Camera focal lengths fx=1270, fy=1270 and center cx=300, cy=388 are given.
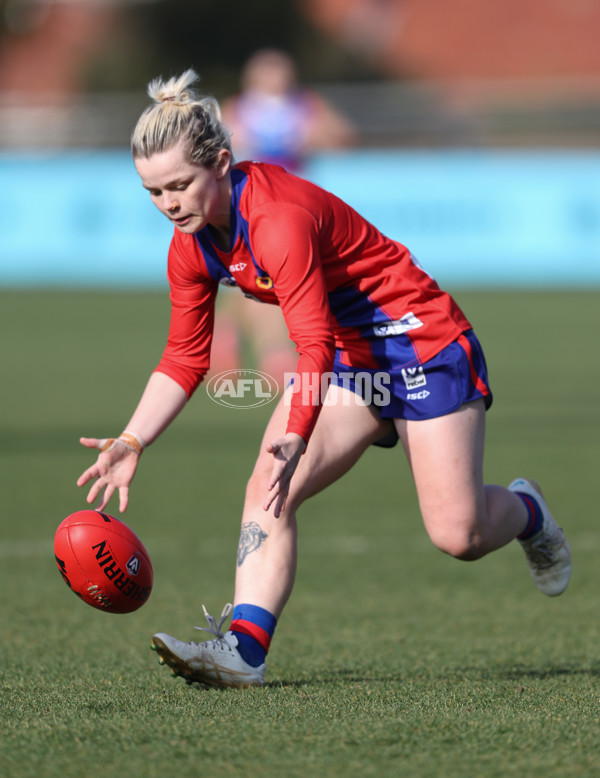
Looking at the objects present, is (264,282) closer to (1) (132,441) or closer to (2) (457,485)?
(1) (132,441)

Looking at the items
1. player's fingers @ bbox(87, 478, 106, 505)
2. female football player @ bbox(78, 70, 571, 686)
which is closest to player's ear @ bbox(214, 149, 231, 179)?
female football player @ bbox(78, 70, 571, 686)

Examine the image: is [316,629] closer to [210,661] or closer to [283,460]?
[210,661]

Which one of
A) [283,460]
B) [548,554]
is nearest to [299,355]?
[283,460]

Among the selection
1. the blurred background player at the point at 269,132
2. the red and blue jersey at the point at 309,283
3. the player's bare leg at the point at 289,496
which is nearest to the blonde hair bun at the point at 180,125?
the red and blue jersey at the point at 309,283

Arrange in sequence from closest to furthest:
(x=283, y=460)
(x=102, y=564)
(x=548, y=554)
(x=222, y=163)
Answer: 1. (x=283, y=460)
2. (x=222, y=163)
3. (x=102, y=564)
4. (x=548, y=554)

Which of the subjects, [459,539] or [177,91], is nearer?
[177,91]

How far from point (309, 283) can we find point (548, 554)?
168 centimetres

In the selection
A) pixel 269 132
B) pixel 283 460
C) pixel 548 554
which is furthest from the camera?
pixel 269 132

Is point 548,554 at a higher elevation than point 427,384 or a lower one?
lower

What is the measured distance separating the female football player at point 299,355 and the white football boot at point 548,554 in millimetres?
259

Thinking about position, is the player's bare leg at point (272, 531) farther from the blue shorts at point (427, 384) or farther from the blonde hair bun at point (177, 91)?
the blonde hair bun at point (177, 91)

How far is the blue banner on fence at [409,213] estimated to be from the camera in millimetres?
19172

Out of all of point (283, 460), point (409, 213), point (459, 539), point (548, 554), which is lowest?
point (409, 213)

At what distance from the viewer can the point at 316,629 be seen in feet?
16.4
